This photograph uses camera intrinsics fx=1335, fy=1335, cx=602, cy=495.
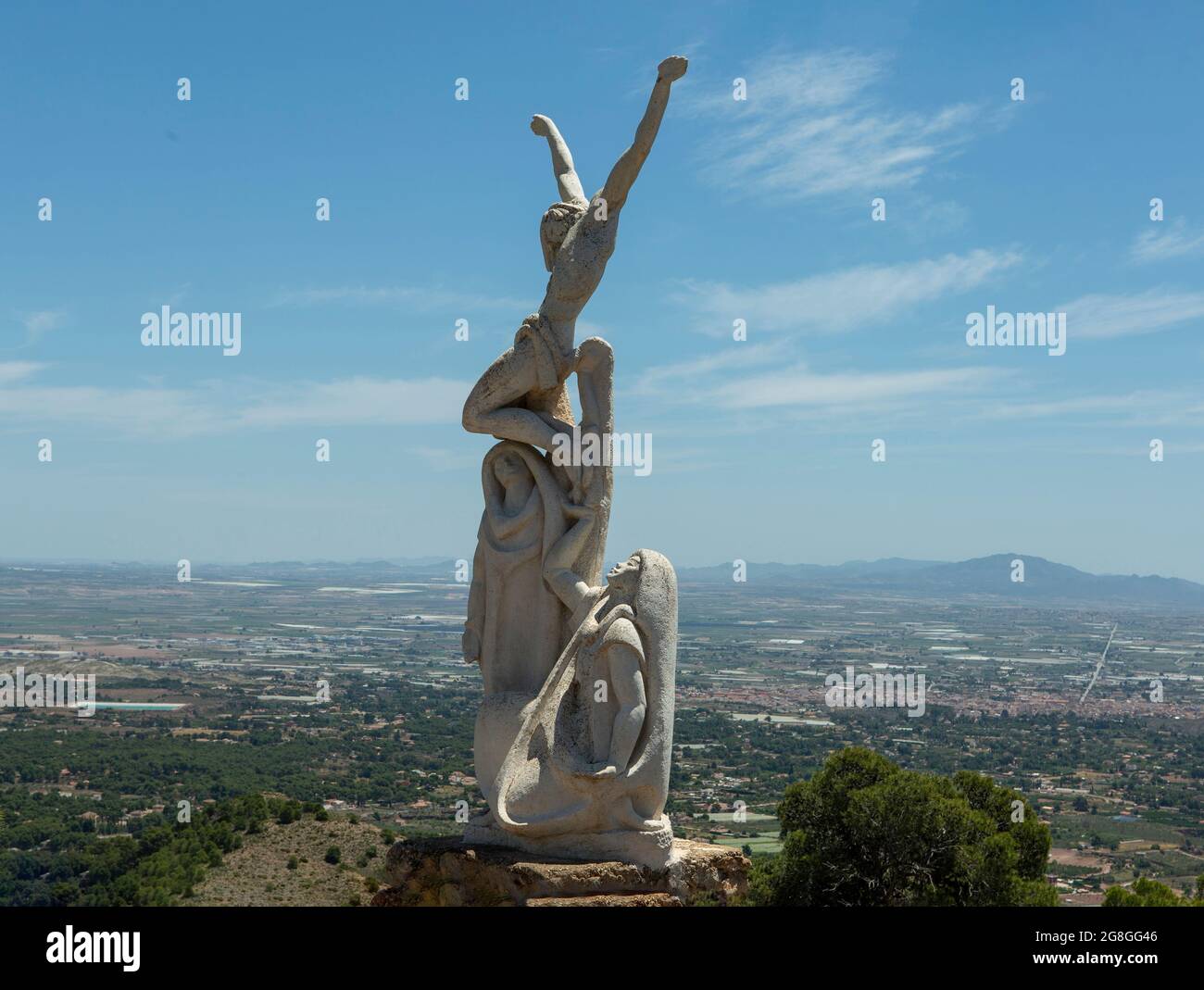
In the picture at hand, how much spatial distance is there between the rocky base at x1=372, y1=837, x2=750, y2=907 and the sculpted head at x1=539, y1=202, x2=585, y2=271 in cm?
557

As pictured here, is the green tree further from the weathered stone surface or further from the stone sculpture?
the stone sculpture

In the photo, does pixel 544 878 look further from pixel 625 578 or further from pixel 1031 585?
pixel 1031 585

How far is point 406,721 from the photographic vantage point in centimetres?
4038

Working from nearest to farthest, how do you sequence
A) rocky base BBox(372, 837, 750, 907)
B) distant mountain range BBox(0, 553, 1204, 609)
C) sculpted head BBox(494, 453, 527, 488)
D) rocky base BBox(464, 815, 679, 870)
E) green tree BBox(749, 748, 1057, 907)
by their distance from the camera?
1. rocky base BBox(372, 837, 750, 907)
2. rocky base BBox(464, 815, 679, 870)
3. sculpted head BBox(494, 453, 527, 488)
4. green tree BBox(749, 748, 1057, 907)
5. distant mountain range BBox(0, 553, 1204, 609)

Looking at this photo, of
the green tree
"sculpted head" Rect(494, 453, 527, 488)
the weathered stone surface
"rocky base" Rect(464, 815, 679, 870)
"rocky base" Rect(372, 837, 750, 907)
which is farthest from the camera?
the green tree

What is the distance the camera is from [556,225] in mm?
12859

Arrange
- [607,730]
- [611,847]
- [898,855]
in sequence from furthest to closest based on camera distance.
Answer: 1. [898,855]
2. [607,730]
3. [611,847]

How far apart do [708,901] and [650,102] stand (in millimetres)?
7248

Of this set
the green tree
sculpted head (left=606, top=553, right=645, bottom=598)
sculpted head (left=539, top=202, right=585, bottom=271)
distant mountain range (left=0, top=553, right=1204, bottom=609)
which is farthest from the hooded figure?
distant mountain range (left=0, top=553, right=1204, bottom=609)

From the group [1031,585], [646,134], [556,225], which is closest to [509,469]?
[556,225]

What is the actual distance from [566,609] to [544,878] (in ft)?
8.34

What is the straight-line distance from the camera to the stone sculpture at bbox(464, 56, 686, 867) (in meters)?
11.5

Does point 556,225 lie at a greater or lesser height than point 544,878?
greater
